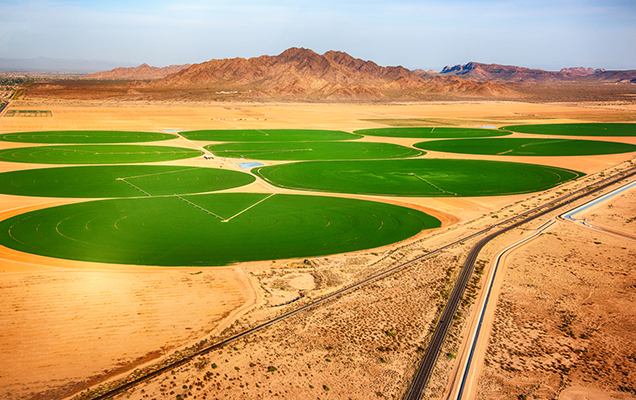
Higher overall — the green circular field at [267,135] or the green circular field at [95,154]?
the green circular field at [267,135]

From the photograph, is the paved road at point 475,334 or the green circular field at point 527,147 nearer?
the paved road at point 475,334

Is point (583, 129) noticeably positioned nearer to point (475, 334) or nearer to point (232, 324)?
point (475, 334)

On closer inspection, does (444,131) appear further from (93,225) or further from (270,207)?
(93,225)

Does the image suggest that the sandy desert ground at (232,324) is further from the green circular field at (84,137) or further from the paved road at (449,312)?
the green circular field at (84,137)

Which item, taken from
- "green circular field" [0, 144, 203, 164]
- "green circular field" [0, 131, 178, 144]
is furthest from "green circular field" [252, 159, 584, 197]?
"green circular field" [0, 131, 178, 144]

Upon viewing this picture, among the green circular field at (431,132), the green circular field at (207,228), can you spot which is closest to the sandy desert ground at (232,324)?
the green circular field at (207,228)

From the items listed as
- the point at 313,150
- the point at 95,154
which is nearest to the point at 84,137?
the point at 95,154

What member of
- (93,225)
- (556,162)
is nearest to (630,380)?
(93,225)
